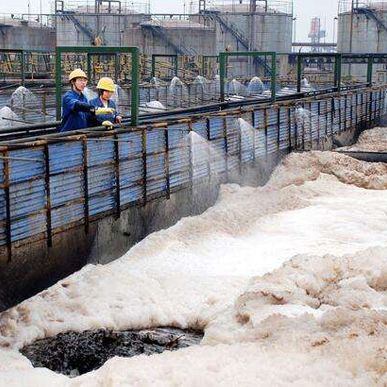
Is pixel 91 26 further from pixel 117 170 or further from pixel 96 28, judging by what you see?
pixel 117 170

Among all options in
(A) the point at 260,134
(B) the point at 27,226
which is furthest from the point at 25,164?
(A) the point at 260,134

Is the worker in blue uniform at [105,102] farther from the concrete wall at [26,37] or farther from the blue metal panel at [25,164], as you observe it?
the concrete wall at [26,37]

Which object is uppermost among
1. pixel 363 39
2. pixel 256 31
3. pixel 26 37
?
pixel 256 31

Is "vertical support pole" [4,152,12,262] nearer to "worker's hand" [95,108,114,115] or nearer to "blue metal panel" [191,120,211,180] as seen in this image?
"worker's hand" [95,108,114,115]

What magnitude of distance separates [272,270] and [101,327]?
→ 9.94 feet

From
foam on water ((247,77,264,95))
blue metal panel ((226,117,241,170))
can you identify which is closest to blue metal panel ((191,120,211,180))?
blue metal panel ((226,117,241,170))

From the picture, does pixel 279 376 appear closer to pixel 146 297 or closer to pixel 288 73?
pixel 146 297

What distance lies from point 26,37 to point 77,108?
4437cm

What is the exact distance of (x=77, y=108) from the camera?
11719 millimetres

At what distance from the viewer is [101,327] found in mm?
9352

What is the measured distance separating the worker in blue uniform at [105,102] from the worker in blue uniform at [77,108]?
0.16 m

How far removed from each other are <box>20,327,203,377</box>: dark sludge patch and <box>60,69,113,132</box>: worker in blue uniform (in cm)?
377

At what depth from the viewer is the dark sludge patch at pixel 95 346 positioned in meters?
8.46

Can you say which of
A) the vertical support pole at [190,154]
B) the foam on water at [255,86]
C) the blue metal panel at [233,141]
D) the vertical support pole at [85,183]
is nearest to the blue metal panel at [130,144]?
the vertical support pole at [85,183]
